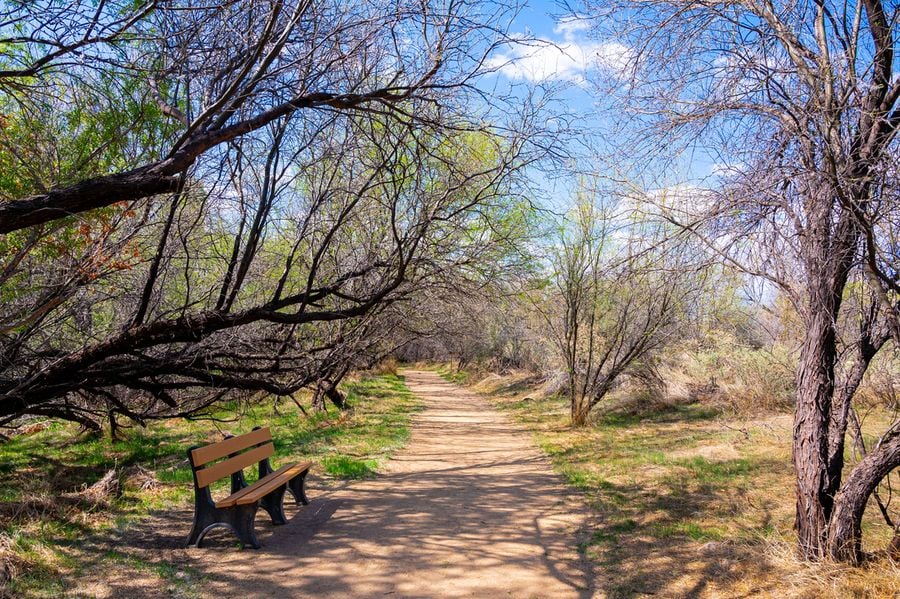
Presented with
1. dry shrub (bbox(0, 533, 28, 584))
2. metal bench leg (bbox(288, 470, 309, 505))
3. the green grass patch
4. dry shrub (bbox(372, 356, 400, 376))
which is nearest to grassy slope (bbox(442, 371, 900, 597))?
the green grass patch

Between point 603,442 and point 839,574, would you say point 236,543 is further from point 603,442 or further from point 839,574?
point 603,442

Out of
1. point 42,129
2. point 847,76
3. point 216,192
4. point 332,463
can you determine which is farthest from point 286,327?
point 847,76

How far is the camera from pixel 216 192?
818cm

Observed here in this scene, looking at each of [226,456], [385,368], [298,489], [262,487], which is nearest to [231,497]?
[262,487]

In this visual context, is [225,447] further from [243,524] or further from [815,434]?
[815,434]

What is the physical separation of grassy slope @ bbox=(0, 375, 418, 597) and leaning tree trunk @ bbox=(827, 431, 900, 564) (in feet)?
15.7

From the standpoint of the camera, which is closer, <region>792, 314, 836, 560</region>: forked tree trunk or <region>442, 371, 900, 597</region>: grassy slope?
<region>442, 371, 900, 597</region>: grassy slope

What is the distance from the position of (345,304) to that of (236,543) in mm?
7723

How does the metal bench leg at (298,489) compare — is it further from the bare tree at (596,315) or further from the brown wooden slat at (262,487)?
the bare tree at (596,315)

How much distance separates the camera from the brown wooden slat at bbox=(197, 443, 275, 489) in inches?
218

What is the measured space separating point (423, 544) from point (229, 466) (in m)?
2.03

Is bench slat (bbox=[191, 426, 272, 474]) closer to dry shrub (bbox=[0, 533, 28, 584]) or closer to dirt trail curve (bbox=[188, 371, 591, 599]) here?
dirt trail curve (bbox=[188, 371, 591, 599])

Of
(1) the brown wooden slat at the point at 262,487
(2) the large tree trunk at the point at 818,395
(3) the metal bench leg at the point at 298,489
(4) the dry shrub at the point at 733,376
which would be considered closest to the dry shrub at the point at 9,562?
(1) the brown wooden slat at the point at 262,487

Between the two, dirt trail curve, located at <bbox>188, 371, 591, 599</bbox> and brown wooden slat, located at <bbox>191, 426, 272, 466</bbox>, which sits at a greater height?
brown wooden slat, located at <bbox>191, 426, 272, 466</bbox>
